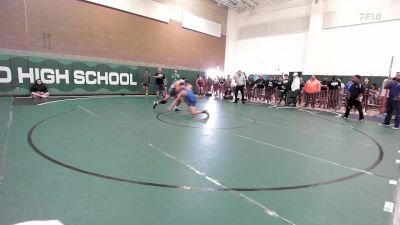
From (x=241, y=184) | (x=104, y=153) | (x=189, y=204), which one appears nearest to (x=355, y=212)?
(x=241, y=184)

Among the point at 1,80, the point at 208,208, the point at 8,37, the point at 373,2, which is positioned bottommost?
the point at 208,208

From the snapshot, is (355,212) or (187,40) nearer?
(355,212)

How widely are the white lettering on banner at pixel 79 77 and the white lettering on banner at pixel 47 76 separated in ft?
3.68

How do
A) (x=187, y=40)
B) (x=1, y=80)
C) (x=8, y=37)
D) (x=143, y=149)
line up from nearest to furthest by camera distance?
1. (x=143, y=149)
2. (x=1, y=80)
3. (x=8, y=37)
4. (x=187, y=40)

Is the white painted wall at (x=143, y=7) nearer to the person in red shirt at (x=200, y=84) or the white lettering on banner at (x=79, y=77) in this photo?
the white lettering on banner at (x=79, y=77)

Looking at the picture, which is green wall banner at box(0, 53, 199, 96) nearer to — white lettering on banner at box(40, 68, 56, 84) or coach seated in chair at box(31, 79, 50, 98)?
white lettering on banner at box(40, 68, 56, 84)

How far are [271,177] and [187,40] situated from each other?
17762 millimetres

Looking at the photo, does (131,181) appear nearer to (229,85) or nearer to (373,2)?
(229,85)

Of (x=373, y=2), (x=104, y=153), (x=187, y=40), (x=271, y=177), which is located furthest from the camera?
(x=187, y=40)

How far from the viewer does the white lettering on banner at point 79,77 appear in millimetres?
13383

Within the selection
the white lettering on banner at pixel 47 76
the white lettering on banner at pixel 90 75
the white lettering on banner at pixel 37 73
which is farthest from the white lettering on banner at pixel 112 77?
the white lettering on banner at pixel 37 73

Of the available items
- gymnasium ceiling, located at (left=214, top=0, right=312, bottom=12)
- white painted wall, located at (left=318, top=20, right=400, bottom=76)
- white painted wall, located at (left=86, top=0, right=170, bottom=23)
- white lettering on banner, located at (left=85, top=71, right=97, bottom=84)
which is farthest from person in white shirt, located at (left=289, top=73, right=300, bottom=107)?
white lettering on banner, located at (left=85, top=71, right=97, bottom=84)

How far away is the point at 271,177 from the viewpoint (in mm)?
3285

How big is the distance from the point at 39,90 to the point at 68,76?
2.08 metres
